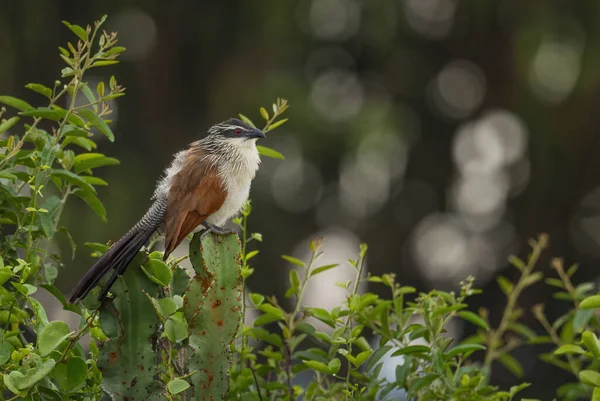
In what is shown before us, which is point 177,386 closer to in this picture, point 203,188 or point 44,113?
point 44,113

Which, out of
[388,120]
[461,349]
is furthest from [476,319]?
[388,120]

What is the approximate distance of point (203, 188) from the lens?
105 inches

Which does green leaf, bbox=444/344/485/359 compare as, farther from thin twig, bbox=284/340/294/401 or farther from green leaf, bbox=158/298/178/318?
green leaf, bbox=158/298/178/318

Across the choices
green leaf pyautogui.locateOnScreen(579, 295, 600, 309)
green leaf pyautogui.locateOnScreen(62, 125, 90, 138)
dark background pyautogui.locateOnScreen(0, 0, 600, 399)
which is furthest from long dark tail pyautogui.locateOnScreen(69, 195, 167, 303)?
dark background pyautogui.locateOnScreen(0, 0, 600, 399)

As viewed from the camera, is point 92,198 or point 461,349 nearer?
point 461,349

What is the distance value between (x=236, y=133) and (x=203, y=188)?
376mm

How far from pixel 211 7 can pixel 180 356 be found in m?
8.80

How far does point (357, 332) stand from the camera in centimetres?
226

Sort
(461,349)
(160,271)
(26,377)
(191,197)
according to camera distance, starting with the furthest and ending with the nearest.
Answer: (191,197) < (461,349) < (160,271) < (26,377)

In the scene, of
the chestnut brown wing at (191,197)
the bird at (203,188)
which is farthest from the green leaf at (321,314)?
the chestnut brown wing at (191,197)

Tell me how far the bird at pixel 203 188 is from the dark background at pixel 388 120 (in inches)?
263

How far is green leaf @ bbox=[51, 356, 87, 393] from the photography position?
1.97 m

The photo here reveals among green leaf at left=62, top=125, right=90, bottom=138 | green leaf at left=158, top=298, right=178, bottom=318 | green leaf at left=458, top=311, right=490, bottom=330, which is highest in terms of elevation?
green leaf at left=62, top=125, right=90, bottom=138

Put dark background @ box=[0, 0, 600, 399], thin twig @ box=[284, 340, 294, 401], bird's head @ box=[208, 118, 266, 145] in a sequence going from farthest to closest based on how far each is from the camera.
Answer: dark background @ box=[0, 0, 600, 399] < bird's head @ box=[208, 118, 266, 145] < thin twig @ box=[284, 340, 294, 401]
